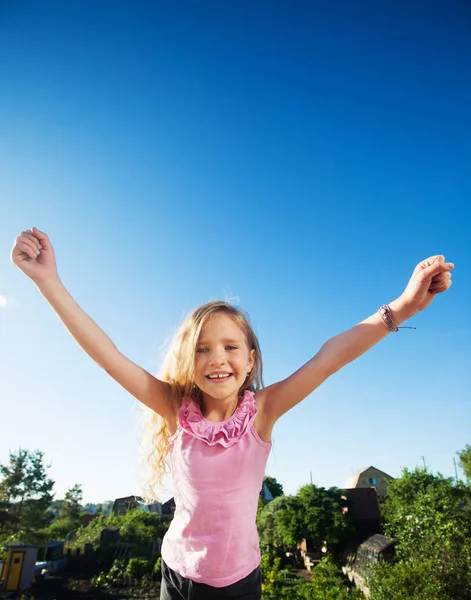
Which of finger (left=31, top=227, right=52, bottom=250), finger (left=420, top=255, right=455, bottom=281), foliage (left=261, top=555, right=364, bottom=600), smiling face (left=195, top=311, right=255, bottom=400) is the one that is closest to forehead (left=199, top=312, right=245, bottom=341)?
smiling face (left=195, top=311, right=255, bottom=400)

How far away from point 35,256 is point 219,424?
1.17 meters

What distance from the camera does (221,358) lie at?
1.99 metres

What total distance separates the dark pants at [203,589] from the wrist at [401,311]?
139cm

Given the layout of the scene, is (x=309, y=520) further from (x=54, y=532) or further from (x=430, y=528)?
(x=54, y=532)

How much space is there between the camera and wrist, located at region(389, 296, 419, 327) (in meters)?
1.99

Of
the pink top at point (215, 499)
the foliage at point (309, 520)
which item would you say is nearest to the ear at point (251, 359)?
the pink top at point (215, 499)

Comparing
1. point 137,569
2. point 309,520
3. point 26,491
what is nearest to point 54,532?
point 26,491

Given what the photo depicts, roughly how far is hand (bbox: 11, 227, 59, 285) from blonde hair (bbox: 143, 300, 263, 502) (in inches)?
28.7

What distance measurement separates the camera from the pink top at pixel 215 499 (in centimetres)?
173

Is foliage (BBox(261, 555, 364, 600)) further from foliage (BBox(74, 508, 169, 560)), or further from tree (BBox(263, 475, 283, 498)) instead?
tree (BBox(263, 475, 283, 498))

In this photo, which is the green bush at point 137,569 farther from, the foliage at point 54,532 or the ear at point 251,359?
the ear at point 251,359

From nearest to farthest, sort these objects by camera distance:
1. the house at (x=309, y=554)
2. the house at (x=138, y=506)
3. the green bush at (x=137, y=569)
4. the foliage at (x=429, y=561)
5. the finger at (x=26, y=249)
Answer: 1. the finger at (x=26, y=249)
2. the foliage at (x=429, y=561)
3. the green bush at (x=137, y=569)
4. the house at (x=309, y=554)
5. the house at (x=138, y=506)

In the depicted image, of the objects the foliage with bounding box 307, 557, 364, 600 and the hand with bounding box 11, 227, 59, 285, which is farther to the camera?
the foliage with bounding box 307, 557, 364, 600

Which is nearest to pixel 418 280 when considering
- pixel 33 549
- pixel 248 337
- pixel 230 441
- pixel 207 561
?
pixel 248 337
